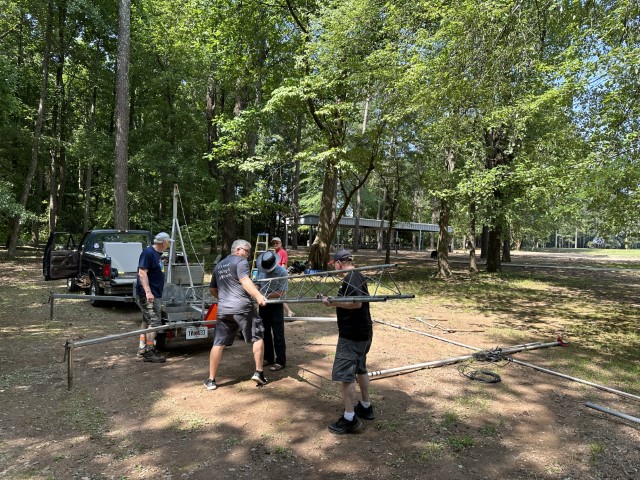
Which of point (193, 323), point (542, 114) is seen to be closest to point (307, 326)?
point (193, 323)

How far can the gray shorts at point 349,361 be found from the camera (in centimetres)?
396

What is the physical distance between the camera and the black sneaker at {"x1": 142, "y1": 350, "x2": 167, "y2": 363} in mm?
5992

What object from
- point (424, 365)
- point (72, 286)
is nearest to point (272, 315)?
point (424, 365)

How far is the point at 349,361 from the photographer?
399cm

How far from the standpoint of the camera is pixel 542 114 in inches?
515

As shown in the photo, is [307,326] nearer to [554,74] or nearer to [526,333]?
[526,333]

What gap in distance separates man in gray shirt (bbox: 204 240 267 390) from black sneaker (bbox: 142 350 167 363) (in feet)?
4.32

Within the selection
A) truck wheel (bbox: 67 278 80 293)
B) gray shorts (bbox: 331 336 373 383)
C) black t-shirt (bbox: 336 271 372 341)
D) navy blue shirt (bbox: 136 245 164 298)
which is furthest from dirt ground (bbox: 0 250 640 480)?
truck wheel (bbox: 67 278 80 293)

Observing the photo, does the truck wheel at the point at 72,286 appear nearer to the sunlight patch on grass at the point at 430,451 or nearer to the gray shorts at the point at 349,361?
the gray shorts at the point at 349,361

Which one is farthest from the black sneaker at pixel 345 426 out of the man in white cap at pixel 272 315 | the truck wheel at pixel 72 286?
the truck wheel at pixel 72 286

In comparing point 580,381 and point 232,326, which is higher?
point 232,326

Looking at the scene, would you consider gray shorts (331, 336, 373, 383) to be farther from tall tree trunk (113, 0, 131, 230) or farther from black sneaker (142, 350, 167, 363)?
tall tree trunk (113, 0, 131, 230)

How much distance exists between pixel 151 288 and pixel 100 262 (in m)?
4.30

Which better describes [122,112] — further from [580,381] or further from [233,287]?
[580,381]
